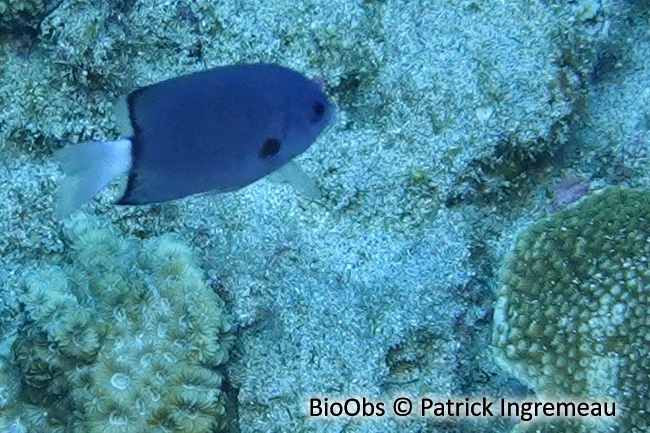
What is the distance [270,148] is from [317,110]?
22 centimetres

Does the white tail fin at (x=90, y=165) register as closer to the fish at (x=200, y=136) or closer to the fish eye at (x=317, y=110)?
the fish at (x=200, y=136)

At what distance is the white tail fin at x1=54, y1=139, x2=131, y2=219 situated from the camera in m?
1.94

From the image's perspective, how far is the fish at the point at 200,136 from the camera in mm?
1969

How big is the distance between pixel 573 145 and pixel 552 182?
0.33 metres

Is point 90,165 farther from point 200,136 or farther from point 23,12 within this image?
point 23,12

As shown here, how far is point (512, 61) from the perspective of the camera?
3623 mm

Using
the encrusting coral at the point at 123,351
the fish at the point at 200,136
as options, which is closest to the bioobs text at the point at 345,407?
the encrusting coral at the point at 123,351

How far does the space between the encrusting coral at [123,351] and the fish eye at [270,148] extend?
120 cm

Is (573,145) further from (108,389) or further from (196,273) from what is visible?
(108,389)

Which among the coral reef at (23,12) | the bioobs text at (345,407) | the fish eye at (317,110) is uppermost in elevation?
the coral reef at (23,12)

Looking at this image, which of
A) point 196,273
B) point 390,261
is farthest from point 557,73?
point 196,273
